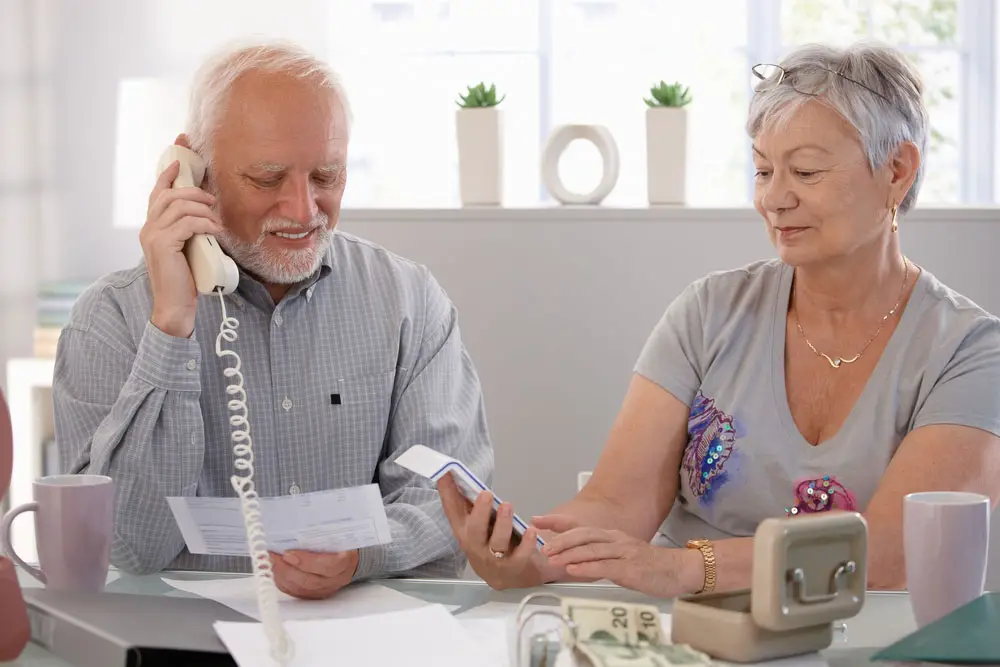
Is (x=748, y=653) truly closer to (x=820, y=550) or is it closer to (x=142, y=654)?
(x=820, y=550)

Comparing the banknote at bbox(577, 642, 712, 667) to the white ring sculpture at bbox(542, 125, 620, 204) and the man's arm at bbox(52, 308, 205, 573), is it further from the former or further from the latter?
the white ring sculpture at bbox(542, 125, 620, 204)

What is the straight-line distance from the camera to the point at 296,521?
1.32m

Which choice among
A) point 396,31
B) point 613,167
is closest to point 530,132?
point 396,31

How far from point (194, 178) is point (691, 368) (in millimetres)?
785

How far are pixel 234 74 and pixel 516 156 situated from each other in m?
3.61

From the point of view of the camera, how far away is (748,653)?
1.04 m

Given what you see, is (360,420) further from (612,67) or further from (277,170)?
(612,67)

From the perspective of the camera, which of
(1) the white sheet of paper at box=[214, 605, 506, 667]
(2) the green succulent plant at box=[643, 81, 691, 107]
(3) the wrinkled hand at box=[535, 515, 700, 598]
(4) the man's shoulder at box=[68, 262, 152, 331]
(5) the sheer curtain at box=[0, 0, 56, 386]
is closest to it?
(1) the white sheet of paper at box=[214, 605, 506, 667]

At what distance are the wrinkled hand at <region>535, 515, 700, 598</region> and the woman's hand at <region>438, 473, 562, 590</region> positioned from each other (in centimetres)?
2

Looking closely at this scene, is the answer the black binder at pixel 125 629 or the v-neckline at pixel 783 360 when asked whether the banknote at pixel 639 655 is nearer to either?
the black binder at pixel 125 629

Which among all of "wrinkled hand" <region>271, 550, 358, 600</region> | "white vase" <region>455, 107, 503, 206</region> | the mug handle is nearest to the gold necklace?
"wrinkled hand" <region>271, 550, 358, 600</region>

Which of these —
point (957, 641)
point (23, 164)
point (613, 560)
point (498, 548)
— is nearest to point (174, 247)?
point (498, 548)

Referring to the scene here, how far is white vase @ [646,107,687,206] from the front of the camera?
10.00ft

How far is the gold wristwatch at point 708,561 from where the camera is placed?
57.7 inches
